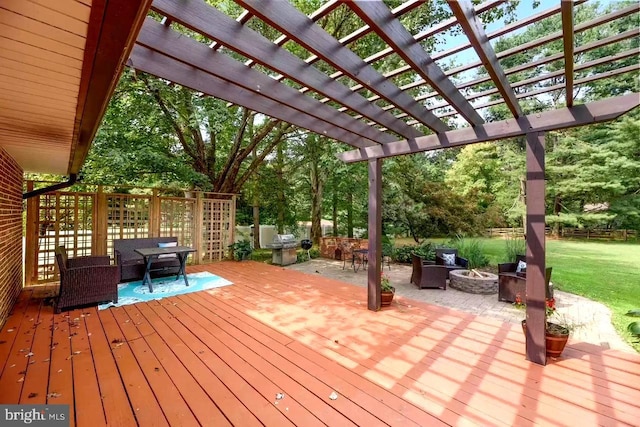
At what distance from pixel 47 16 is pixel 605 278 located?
407 inches

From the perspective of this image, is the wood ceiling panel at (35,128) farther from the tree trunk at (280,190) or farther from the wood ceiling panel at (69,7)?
the tree trunk at (280,190)

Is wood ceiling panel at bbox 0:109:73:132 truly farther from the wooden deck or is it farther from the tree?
the tree

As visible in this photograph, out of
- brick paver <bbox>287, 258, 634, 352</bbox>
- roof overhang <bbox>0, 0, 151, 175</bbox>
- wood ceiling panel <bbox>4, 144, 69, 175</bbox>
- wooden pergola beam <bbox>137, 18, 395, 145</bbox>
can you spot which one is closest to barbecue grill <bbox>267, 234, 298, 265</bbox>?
brick paver <bbox>287, 258, 634, 352</bbox>

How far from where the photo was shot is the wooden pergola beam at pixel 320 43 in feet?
5.10

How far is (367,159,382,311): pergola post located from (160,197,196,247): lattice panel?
5751 millimetres

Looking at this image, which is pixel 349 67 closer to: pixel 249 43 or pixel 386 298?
pixel 249 43

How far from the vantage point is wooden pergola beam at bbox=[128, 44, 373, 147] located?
198 cm

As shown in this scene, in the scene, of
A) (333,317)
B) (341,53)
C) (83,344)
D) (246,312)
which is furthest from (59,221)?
(341,53)

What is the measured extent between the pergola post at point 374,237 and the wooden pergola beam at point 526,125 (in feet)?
0.92

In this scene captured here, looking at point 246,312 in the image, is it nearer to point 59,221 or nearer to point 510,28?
point 510,28

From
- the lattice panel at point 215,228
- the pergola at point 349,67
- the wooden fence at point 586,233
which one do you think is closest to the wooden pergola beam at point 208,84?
the pergola at point 349,67

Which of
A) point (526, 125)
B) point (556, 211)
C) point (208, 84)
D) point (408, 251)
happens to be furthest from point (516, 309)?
point (556, 211)

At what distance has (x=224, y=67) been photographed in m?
2.12

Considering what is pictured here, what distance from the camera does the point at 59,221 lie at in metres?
5.49
